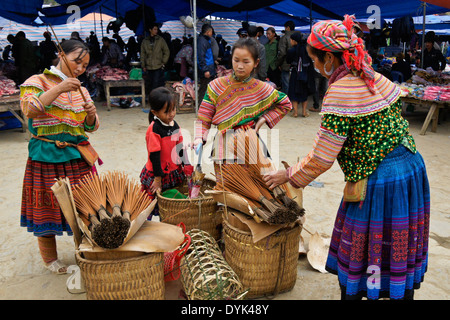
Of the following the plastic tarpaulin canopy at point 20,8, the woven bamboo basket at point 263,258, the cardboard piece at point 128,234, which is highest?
the plastic tarpaulin canopy at point 20,8

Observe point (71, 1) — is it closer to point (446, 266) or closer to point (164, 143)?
point (164, 143)

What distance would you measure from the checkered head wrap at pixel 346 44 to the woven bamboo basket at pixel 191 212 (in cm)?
136

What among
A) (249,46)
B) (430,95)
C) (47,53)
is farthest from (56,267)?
(47,53)

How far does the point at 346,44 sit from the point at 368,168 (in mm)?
555

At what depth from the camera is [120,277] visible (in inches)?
76.0

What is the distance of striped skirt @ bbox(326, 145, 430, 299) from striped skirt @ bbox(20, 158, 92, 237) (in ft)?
5.54

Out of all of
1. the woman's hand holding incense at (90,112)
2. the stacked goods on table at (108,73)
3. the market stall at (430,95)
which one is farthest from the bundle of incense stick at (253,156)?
the stacked goods on table at (108,73)

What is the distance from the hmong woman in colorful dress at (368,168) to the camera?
174cm

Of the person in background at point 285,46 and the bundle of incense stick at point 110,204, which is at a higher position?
the person in background at point 285,46

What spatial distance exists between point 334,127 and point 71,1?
870 cm

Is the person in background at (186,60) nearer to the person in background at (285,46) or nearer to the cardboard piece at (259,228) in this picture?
the person in background at (285,46)

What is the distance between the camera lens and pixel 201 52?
8.03 meters

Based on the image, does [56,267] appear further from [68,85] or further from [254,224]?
[254,224]
